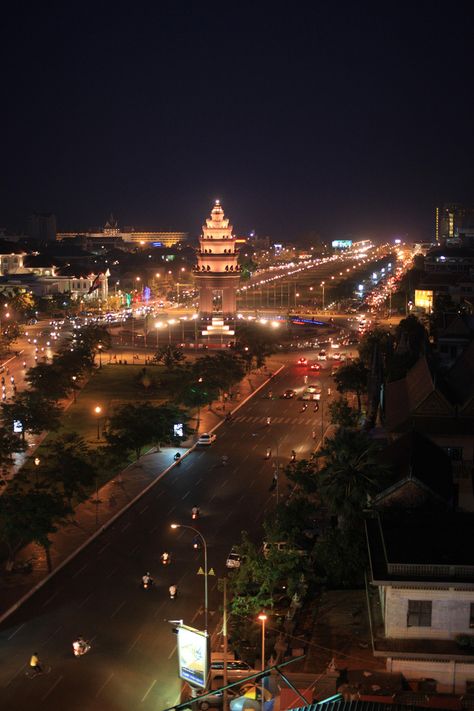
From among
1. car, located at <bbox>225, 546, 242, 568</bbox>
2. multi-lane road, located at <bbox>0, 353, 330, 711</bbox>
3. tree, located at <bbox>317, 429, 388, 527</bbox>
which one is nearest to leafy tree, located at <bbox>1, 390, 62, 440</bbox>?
multi-lane road, located at <bbox>0, 353, 330, 711</bbox>

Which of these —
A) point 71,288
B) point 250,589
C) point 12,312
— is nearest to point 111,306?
point 71,288

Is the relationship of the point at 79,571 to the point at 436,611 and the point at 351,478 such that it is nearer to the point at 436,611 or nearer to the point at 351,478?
the point at 351,478

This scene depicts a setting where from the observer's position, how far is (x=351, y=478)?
36.1m

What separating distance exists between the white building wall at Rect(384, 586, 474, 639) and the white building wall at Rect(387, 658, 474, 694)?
975 millimetres

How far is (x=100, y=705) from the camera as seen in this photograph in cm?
2870

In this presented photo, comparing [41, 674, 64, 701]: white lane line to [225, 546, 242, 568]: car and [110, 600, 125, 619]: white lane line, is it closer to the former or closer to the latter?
[110, 600, 125, 619]: white lane line

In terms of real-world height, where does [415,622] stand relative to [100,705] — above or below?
above

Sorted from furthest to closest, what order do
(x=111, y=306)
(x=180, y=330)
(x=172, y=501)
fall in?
(x=111, y=306) < (x=180, y=330) < (x=172, y=501)

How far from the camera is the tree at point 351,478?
35.4 metres

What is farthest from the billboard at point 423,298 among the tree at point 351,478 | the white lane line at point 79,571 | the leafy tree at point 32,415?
the white lane line at point 79,571

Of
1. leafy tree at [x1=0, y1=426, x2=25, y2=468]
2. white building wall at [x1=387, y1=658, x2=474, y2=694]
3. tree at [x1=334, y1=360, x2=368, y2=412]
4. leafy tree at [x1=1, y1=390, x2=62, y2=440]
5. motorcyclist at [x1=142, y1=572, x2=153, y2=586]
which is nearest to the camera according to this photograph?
white building wall at [x1=387, y1=658, x2=474, y2=694]

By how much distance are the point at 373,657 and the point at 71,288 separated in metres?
156

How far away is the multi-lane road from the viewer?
29.8 metres

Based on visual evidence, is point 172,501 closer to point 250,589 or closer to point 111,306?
point 250,589
